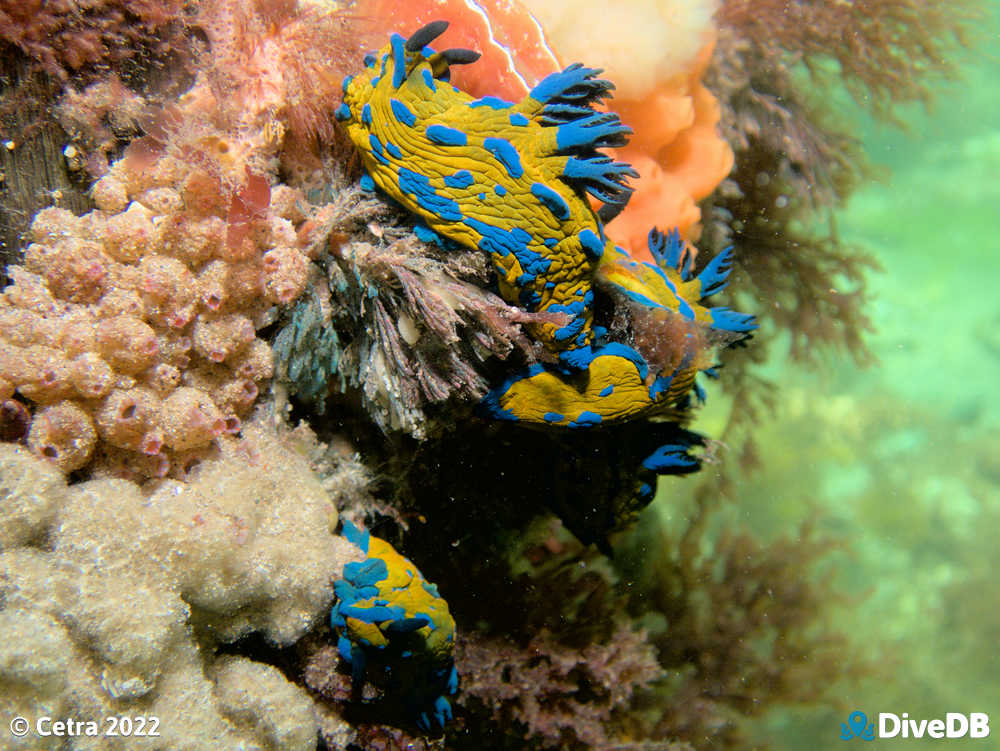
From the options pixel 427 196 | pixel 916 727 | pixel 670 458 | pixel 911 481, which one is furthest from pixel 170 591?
pixel 916 727

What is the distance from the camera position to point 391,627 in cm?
233

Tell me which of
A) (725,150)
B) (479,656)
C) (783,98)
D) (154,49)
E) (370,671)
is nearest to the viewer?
(154,49)

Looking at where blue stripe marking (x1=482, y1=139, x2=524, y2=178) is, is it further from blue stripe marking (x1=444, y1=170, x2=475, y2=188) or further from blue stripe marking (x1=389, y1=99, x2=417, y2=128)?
blue stripe marking (x1=389, y1=99, x2=417, y2=128)

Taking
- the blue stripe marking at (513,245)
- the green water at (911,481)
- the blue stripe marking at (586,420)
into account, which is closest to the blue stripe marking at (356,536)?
the blue stripe marking at (586,420)

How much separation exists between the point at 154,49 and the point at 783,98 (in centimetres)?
408

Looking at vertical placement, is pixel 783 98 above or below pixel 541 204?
above

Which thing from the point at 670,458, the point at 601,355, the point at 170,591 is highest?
the point at 601,355

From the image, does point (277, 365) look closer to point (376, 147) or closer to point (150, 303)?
point (150, 303)

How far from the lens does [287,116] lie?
7.28ft

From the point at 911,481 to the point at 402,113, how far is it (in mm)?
10029

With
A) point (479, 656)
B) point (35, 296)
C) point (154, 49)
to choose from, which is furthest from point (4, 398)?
point (479, 656)

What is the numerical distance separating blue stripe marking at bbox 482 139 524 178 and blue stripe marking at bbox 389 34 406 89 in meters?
0.37

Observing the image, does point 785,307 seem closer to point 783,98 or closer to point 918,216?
point 783,98

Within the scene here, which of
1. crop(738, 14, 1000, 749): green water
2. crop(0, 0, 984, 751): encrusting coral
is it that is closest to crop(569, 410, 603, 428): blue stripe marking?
crop(0, 0, 984, 751): encrusting coral
